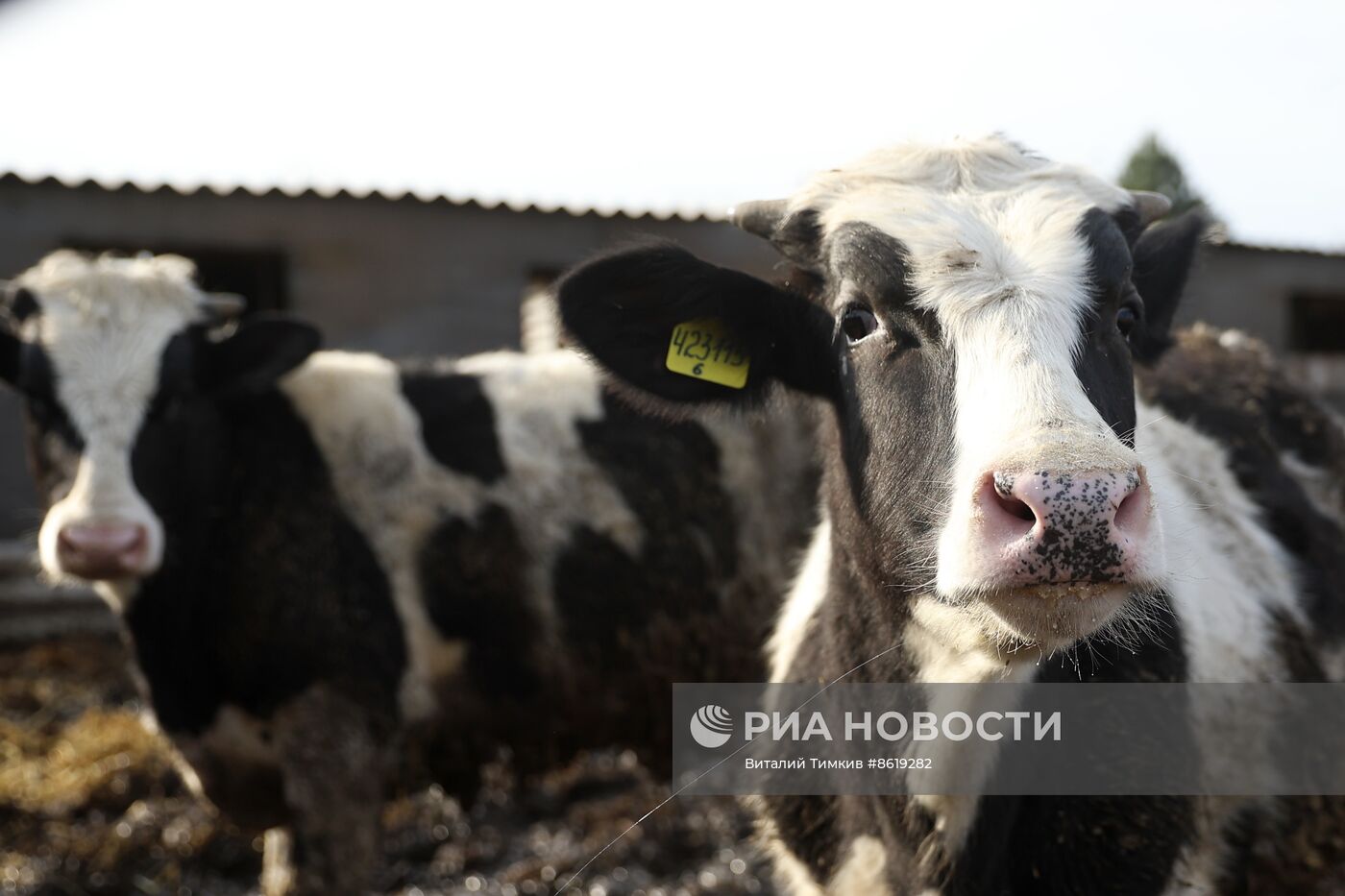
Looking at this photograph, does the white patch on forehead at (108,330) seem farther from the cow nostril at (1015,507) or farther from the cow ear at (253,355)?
the cow nostril at (1015,507)

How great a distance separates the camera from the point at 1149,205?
2.68 meters

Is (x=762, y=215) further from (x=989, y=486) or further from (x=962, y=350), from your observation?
(x=989, y=486)

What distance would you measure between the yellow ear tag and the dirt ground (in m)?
2.39

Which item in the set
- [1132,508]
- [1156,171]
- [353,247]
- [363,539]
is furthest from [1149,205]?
[1156,171]

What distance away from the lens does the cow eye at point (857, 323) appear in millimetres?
2260

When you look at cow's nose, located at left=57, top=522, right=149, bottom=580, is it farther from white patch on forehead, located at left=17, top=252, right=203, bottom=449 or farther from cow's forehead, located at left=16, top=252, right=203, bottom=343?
cow's forehead, located at left=16, top=252, right=203, bottom=343

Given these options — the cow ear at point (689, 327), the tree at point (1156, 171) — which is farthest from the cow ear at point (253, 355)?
the tree at point (1156, 171)

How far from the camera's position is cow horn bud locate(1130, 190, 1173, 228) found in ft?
8.73

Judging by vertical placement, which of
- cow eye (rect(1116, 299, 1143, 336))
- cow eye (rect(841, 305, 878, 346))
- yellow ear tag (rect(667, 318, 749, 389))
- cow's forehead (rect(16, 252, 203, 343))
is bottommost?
cow's forehead (rect(16, 252, 203, 343))

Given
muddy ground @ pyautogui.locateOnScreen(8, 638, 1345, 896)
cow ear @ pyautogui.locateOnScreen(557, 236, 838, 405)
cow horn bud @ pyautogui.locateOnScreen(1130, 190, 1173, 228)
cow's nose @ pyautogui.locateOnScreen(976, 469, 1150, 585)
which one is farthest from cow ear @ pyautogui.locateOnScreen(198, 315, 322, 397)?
cow's nose @ pyautogui.locateOnScreen(976, 469, 1150, 585)

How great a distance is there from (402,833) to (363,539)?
1.61m

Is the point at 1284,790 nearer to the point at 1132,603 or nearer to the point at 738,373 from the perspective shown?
the point at 1132,603

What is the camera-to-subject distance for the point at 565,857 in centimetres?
464

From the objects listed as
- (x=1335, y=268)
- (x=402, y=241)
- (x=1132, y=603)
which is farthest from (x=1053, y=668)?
(x=1335, y=268)
